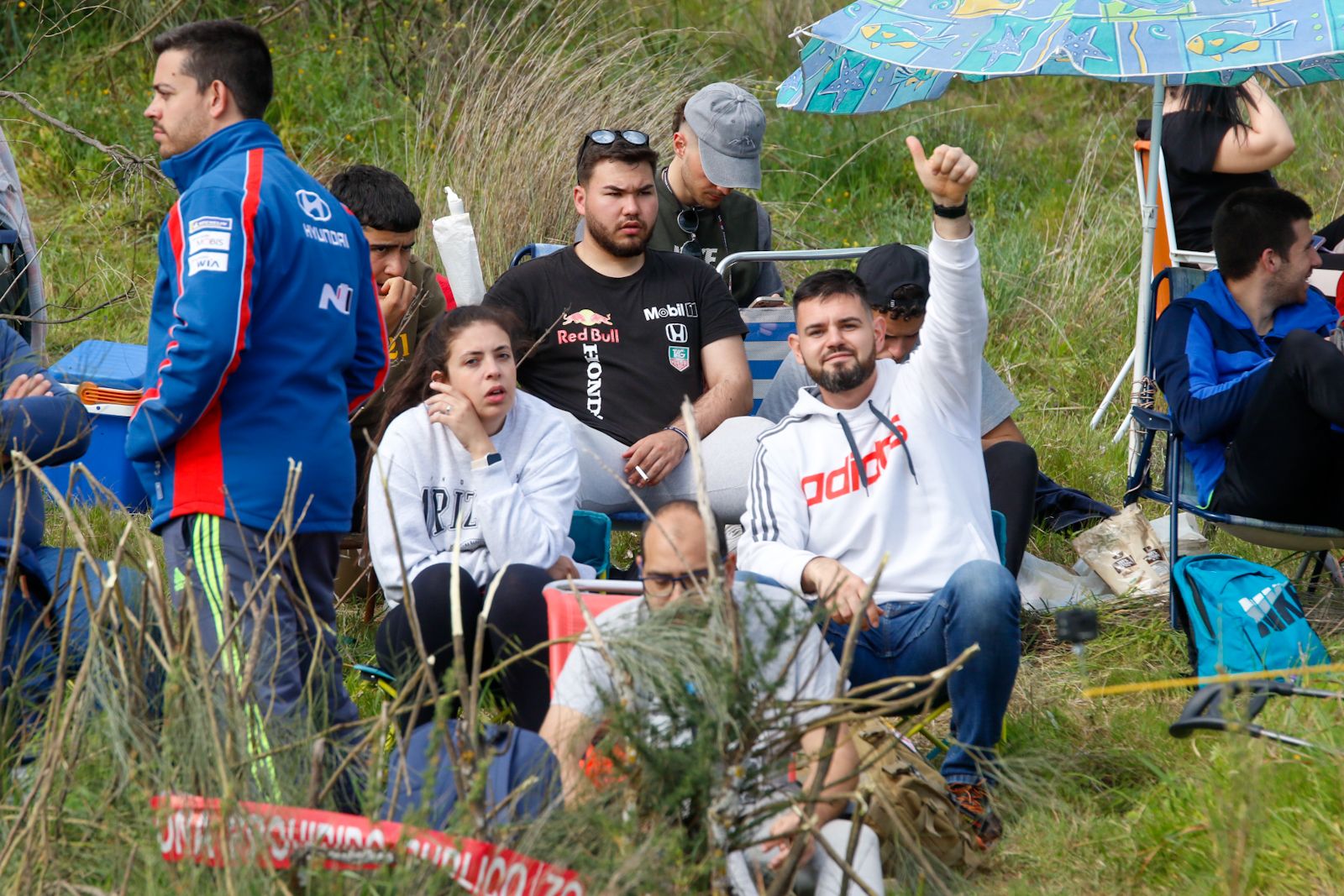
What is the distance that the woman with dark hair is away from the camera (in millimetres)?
5746

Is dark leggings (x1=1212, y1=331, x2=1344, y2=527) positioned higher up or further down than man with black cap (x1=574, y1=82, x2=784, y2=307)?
further down

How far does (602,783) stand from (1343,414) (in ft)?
9.16

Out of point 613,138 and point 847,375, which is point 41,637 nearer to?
point 847,375

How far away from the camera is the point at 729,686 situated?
216 centimetres

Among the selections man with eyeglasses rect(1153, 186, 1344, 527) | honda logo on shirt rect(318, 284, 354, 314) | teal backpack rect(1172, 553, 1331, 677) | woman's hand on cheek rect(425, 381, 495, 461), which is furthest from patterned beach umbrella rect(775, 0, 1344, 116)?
honda logo on shirt rect(318, 284, 354, 314)

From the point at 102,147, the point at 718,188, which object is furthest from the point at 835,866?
the point at 102,147

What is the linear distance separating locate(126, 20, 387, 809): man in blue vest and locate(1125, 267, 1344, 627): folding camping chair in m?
2.55

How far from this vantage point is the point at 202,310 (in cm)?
302

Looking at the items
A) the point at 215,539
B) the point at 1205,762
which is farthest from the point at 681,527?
the point at 1205,762

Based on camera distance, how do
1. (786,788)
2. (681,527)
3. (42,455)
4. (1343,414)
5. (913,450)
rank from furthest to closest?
(1343,414) < (913,450) < (42,455) < (681,527) < (786,788)

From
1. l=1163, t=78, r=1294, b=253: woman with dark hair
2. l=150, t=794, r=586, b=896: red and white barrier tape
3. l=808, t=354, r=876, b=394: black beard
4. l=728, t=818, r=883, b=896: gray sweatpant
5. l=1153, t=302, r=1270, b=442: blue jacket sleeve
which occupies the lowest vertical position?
l=728, t=818, r=883, b=896: gray sweatpant

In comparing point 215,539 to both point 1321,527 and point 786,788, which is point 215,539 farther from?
point 1321,527

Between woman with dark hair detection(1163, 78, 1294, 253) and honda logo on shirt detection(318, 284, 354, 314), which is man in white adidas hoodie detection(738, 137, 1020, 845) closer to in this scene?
honda logo on shirt detection(318, 284, 354, 314)

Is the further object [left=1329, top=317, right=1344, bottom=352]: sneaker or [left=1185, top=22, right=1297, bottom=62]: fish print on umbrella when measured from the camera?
[left=1329, top=317, right=1344, bottom=352]: sneaker
